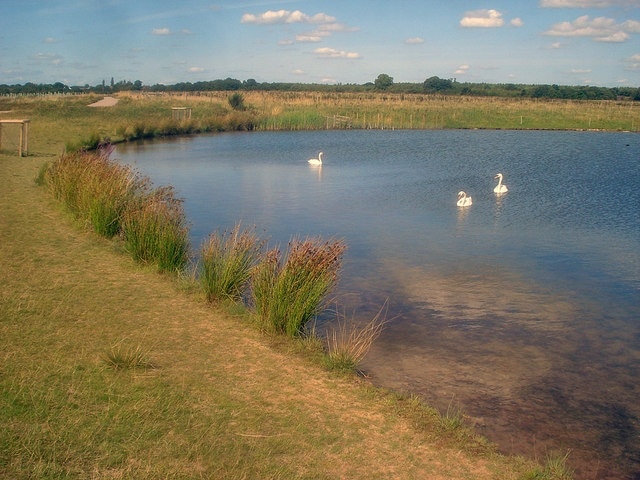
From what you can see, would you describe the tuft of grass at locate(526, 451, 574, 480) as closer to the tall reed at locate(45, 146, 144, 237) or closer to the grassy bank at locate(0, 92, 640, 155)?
the tall reed at locate(45, 146, 144, 237)

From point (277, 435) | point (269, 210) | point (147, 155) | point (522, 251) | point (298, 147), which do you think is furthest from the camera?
point (298, 147)

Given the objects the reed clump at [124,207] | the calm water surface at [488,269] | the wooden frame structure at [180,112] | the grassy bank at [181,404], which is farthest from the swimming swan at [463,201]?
the wooden frame structure at [180,112]

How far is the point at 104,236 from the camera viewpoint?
10984mm

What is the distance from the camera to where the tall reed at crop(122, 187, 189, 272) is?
9.20 meters

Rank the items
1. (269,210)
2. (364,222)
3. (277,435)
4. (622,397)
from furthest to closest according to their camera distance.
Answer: (269,210)
(364,222)
(622,397)
(277,435)

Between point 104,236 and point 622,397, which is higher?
point 104,236

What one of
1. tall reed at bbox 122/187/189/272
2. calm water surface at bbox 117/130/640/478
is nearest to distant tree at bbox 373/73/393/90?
calm water surface at bbox 117/130/640/478

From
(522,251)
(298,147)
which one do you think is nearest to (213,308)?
(522,251)

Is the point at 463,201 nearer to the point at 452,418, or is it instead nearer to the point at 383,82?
the point at 452,418

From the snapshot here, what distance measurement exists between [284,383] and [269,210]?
1020 cm

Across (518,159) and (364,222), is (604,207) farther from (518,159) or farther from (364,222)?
(518,159)

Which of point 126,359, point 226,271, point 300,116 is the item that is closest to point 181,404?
point 126,359

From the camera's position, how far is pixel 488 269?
35.3 feet

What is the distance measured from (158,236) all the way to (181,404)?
4.56 metres
